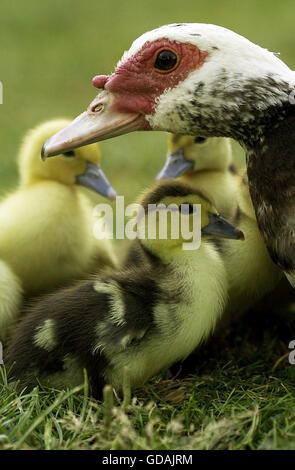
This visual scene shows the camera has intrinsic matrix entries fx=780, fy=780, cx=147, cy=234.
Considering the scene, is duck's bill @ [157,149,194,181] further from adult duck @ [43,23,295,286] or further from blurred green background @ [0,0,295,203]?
blurred green background @ [0,0,295,203]

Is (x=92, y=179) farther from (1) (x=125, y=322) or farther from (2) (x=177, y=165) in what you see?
(1) (x=125, y=322)

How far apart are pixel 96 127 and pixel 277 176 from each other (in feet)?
2.06

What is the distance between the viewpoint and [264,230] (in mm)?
2521

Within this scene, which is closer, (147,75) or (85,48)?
(147,75)

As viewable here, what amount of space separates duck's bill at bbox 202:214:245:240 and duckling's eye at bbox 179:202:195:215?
0.24 ft

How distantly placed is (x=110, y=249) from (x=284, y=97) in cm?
124

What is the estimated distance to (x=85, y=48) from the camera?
9008 millimetres

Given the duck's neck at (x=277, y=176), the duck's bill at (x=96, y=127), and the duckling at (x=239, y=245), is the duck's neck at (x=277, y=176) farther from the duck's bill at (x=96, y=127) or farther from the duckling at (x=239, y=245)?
the duck's bill at (x=96, y=127)

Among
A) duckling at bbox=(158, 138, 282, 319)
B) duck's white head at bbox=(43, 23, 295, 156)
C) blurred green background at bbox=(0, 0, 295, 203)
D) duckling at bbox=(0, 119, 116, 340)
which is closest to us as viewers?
duck's white head at bbox=(43, 23, 295, 156)

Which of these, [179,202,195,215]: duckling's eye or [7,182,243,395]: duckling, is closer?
[7,182,243,395]: duckling

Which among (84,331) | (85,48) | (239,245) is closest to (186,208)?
(239,245)

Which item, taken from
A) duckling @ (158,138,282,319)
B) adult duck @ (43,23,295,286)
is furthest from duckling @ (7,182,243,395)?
adult duck @ (43,23,295,286)

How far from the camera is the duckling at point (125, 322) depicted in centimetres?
247

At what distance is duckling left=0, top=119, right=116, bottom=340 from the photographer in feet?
10.2
